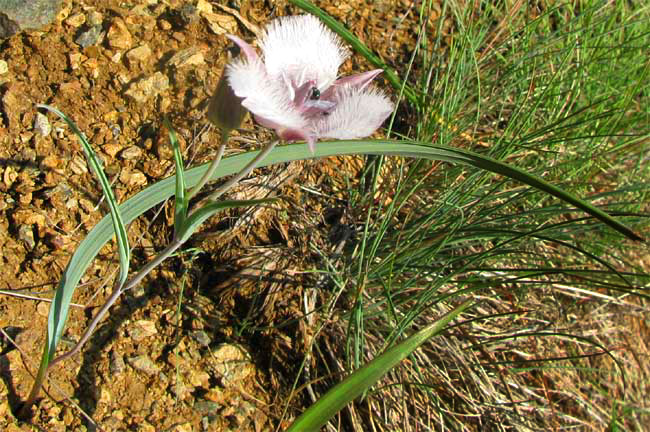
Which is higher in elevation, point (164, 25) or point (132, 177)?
point (164, 25)

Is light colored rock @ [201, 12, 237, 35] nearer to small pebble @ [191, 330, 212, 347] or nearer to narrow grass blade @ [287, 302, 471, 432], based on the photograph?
small pebble @ [191, 330, 212, 347]

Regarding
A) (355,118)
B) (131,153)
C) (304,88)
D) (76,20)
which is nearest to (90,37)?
(76,20)

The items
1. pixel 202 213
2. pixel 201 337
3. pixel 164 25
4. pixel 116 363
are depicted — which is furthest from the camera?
pixel 164 25

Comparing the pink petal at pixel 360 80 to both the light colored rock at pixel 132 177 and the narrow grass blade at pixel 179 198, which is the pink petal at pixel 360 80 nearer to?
the narrow grass blade at pixel 179 198

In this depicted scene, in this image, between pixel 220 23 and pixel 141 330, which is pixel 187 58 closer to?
pixel 220 23

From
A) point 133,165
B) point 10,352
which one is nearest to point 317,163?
point 133,165

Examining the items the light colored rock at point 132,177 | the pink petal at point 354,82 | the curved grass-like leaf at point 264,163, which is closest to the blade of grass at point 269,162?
the curved grass-like leaf at point 264,163

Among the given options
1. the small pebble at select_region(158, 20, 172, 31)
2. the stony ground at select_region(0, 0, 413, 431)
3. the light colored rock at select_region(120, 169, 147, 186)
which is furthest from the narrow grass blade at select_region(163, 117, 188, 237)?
the small pebble at select_region(158, 20, 172, 31)
